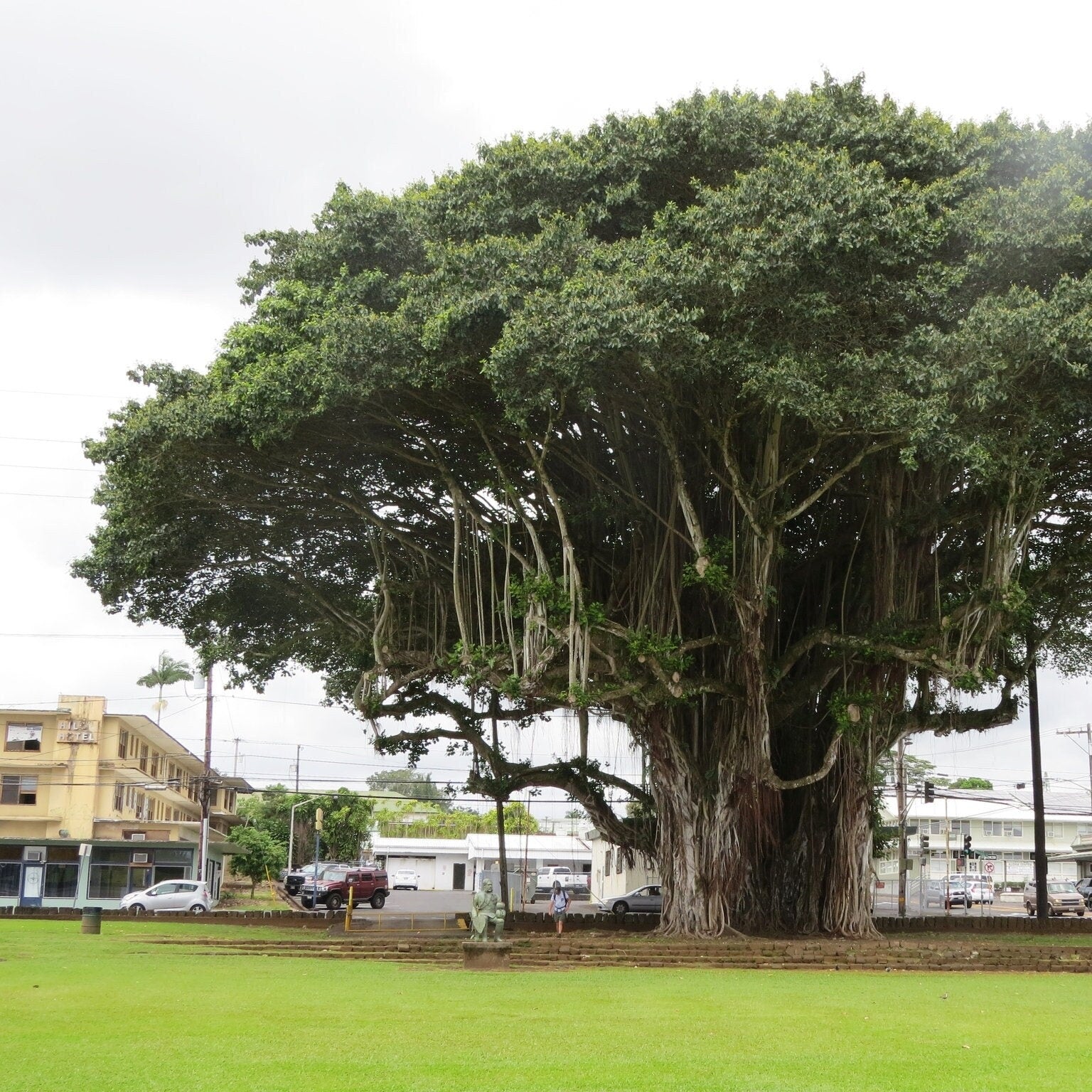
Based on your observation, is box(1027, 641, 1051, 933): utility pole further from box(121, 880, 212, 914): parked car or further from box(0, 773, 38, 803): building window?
box(0, 773, 38, 803): building window

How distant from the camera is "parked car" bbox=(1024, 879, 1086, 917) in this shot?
37938 mm

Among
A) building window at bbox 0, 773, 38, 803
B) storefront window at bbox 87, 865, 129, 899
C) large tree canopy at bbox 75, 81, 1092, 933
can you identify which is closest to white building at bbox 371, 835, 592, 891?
building window at bbox 0, 773, 38, 803

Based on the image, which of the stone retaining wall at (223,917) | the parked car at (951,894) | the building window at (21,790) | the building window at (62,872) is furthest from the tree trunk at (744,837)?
the building window at (21,790)

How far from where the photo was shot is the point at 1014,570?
18859mm

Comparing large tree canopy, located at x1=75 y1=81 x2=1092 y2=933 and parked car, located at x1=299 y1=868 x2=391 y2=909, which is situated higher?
large tree canopy, located at x1=75 y1=81 x2=1092 y2=933

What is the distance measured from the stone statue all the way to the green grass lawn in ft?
3.90

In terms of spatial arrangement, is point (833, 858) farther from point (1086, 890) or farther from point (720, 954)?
point (1086, 890)

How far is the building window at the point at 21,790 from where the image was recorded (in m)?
38.2

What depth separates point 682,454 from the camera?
63.7ft

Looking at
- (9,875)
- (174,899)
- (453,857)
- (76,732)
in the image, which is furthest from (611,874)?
(9,875)

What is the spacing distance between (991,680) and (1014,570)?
2.02 meters

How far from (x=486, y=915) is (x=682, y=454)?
731cm

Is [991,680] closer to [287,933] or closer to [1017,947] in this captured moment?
[1017,947]

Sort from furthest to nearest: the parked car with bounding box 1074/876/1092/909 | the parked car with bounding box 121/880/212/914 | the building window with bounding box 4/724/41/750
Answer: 1. the parked car with bounding box 1074/876/1092/909
2. the building window with bounding box 4/724/41/750
3. the parked car with bounding box 121/880/212/914
